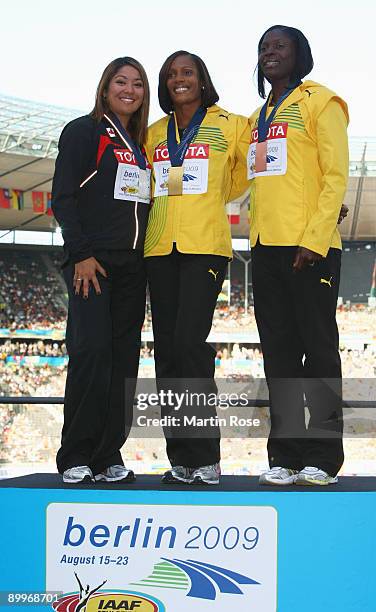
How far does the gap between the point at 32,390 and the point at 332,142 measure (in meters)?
13.5

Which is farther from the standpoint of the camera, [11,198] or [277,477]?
[11,198]

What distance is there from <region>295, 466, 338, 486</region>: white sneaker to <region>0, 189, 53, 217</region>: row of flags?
17296 millimetres

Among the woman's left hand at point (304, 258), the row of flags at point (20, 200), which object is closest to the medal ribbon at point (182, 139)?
the woman's left hand at point (304, 258)

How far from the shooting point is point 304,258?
7.36 ft

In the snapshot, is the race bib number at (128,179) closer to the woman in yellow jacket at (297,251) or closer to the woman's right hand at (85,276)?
the woman's right hand at (85,276)

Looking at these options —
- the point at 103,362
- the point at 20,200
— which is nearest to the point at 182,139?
the point at 103,362

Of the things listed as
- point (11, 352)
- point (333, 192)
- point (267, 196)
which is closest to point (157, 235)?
point (267, 196)

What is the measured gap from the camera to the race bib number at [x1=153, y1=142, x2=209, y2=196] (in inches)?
94.1

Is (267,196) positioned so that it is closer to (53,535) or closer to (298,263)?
(298,263)

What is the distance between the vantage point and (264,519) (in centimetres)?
207

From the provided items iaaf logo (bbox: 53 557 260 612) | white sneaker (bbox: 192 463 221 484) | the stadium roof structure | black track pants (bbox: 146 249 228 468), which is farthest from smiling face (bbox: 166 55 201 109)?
the stadium roof structure

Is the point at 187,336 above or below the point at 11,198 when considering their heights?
below

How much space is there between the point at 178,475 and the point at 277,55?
1.32 m

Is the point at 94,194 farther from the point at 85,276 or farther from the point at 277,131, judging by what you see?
the point at 277,131
